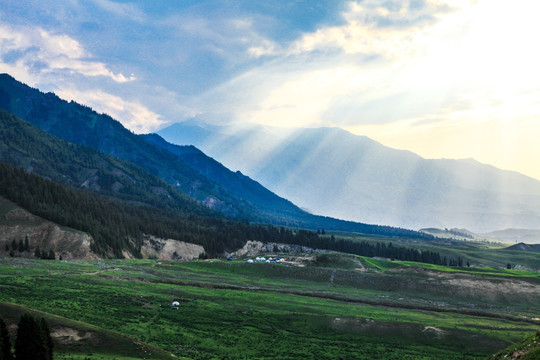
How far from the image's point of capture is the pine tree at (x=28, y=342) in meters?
39.5

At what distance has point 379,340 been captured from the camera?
72062mm

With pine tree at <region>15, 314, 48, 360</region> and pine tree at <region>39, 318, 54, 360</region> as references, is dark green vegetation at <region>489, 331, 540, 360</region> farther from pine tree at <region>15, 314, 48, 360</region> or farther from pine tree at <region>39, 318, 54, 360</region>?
pine tree at <region>15, 314, 48, 360</region>

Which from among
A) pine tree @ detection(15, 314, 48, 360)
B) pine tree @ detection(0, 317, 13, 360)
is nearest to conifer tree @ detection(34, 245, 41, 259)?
pine tree @ detection(0, 317, 13, 360)

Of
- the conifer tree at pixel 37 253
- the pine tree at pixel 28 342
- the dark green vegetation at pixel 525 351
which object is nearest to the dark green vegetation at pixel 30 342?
the pine tree at pixel 28 342

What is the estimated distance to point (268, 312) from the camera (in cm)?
8219

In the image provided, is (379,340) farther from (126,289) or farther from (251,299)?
(126,289)

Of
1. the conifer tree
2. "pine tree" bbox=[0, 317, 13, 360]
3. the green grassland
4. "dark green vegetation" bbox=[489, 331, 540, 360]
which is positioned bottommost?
the green grassland

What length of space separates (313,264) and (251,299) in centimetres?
6974

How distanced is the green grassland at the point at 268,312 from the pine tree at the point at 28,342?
8308mm

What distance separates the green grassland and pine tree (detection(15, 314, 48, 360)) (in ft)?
27.3

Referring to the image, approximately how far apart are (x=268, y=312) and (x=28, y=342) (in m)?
49.2

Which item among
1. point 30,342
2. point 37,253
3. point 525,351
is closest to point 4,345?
point 30,342

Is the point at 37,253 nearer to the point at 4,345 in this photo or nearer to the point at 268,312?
the point at 268,312

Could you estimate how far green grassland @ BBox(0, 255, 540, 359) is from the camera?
60.2 metres
